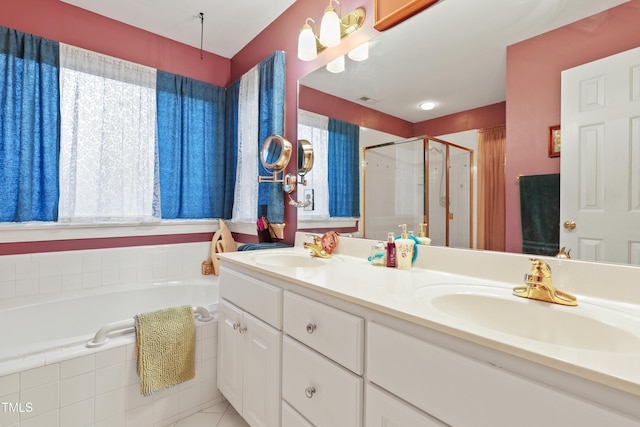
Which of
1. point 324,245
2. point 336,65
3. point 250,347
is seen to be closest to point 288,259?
point 324,245

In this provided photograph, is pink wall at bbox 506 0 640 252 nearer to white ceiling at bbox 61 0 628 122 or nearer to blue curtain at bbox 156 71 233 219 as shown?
white ceiling at bbox 61 0 628 122

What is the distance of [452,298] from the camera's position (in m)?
0.88

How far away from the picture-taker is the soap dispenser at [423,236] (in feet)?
4.12

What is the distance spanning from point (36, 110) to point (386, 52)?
6.96 feet

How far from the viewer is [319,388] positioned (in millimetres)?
932

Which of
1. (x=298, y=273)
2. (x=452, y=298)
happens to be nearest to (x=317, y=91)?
(x=298, y=273)

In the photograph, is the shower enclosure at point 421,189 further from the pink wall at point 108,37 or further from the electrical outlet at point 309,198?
the pink wall at point 108,37

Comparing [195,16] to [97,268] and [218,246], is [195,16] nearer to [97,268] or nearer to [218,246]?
[218,246]

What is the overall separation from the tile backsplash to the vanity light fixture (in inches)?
69.9

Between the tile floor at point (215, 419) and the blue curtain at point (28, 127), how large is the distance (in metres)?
1.51

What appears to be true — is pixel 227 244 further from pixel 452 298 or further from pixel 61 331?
pixel 452 298

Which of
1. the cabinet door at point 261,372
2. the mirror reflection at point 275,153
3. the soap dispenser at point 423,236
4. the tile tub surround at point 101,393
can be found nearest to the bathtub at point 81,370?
the tile tub surround at point 101,393

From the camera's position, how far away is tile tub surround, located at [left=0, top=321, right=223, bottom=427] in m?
1.17

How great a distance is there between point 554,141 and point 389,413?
94 centimetres
